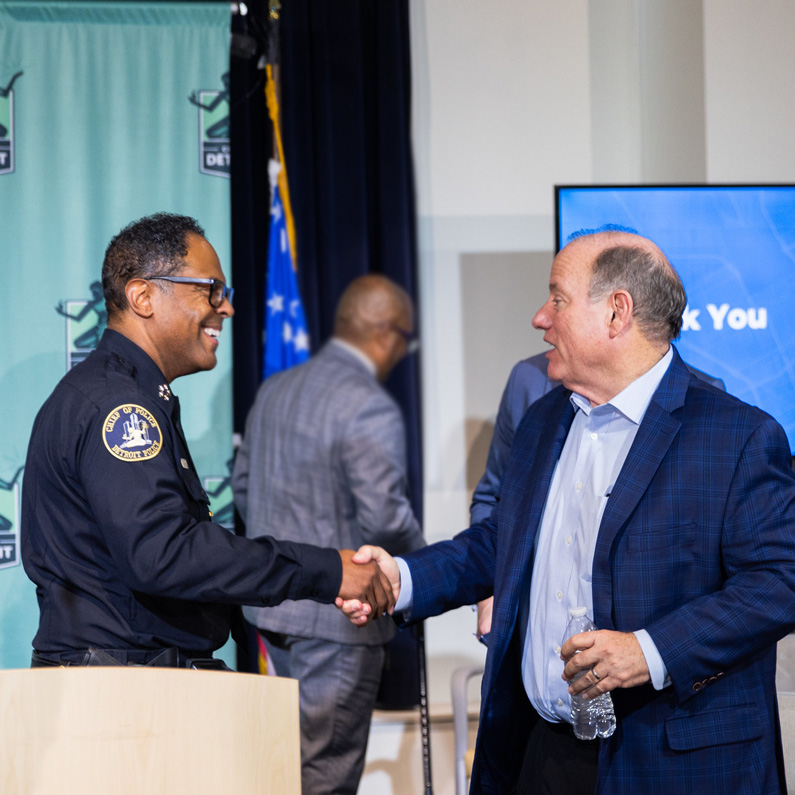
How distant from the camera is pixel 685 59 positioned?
4098mm

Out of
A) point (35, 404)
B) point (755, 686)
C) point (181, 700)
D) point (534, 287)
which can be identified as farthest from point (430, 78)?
point (181, 700)

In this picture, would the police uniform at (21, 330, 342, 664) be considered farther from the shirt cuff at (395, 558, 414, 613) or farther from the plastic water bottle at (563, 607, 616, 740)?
the plastic water bottle at (563, 607, 616, 740)


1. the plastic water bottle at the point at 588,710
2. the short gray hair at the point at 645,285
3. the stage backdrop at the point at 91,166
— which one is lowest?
the plastic water bottle at the point at 588,710

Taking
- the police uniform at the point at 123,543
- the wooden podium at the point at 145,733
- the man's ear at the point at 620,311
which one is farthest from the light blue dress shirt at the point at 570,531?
the wooden podium at the point at 145,733

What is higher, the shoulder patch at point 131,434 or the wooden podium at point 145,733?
the shoulder patch at point 131,434

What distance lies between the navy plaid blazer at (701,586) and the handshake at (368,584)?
1.78 ft

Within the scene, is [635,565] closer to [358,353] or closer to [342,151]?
[358,353]

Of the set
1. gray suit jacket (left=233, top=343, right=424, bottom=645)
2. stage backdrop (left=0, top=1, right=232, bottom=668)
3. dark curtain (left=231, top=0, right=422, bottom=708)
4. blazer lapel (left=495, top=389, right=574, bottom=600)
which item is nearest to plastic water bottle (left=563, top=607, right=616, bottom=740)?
blazer lapel (left=495, top=389, right=574, bottom=600)

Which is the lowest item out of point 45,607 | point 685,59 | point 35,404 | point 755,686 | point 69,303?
point 755,686

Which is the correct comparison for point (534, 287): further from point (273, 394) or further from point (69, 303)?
point (69, 303)

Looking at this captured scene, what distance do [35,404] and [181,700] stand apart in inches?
91.1

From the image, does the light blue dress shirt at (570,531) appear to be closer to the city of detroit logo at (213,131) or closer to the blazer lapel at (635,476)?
the blazer lapel at (635,476)

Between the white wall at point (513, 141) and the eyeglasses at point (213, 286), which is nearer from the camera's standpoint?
the eyeglasses at point (213, 286)

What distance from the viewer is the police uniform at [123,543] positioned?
1795 mm
